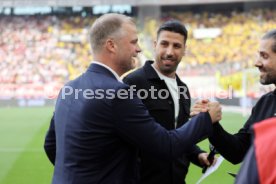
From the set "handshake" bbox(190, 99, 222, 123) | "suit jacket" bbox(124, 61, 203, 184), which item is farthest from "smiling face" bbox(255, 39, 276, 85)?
"suit jacket" bbox(124, 61, 203, 184)

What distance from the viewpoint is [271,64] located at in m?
2.24

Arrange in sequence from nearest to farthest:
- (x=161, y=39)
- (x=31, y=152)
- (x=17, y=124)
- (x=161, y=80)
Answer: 1. (x=161, y=80)
2. (x=161, y=39)
3. (x=31, y=152)
4. (x=17, y=124)

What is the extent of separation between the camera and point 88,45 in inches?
882

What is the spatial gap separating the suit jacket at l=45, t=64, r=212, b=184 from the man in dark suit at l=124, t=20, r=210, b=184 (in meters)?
0.55

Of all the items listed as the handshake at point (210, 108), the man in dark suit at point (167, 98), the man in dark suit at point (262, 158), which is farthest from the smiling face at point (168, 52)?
the man in dark suit at point (262, 158)

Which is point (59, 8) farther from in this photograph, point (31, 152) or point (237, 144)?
point (237, 144)

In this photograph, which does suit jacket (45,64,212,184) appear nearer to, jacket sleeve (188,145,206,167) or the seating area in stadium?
jacket sleeve (188,145,206,167)

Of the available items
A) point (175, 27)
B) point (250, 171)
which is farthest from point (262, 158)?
point (175, 27)

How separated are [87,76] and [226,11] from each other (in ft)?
74.4

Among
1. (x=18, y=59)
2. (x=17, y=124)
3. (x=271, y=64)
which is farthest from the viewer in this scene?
(x=18, y=59)

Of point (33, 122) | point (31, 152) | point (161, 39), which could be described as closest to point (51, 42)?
point (33, 122)

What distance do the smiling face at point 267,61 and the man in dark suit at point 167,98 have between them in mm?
617

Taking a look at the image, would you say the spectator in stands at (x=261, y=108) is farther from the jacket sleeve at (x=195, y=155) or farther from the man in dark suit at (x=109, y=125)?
the jacket sleeve at (x=195, y=155)

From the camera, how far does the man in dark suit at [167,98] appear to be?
2.58 m
